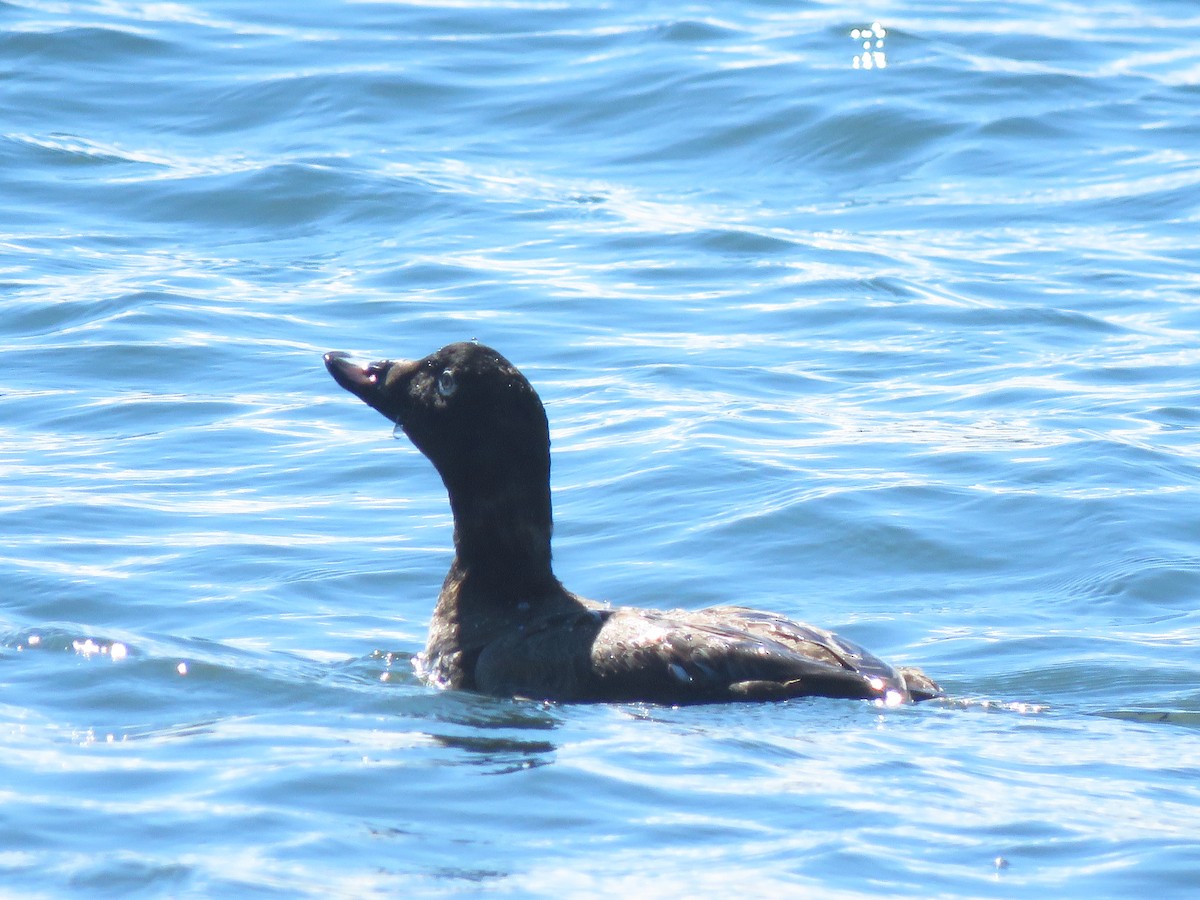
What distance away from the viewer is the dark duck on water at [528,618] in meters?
6.66

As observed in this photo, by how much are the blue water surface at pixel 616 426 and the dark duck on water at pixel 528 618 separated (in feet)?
0.52

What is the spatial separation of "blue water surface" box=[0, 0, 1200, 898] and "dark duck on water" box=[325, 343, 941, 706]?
158mm

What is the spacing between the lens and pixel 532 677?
22.6 ft

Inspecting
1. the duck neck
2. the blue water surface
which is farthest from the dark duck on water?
the blue water surface

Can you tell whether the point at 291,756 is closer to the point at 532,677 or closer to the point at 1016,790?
the point at 532,677

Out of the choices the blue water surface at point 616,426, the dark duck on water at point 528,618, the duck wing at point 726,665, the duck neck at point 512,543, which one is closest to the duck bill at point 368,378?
the dark duck on water at point 528,618

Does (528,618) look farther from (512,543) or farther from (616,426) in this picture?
(616,426)

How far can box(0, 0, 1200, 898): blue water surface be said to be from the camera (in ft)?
18.4

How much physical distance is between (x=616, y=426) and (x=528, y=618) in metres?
4.13

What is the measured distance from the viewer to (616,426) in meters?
11.4

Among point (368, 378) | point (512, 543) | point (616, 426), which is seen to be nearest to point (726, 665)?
point (512, 543)

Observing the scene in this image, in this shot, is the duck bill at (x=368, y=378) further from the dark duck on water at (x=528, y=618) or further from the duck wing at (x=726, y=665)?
the duck wing at (x=726, y=665)

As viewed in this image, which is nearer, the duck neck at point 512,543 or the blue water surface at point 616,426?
the blue water surface at point 616,426

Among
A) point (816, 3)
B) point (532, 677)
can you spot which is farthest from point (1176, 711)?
point (816, 3)
